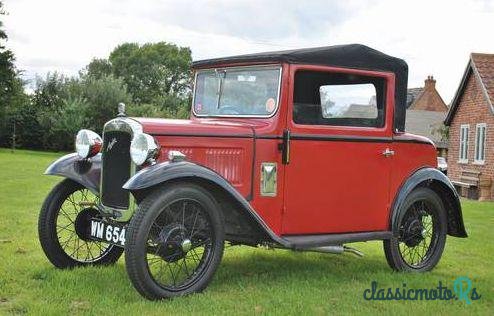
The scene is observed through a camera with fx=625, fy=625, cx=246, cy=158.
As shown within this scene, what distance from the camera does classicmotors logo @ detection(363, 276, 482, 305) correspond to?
5016mm

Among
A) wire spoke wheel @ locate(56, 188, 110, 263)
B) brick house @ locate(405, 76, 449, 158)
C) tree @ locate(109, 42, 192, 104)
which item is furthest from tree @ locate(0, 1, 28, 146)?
wire spoke wheel @ locate(56, 188, 110, 263)

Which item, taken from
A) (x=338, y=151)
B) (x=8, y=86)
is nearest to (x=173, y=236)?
(x=338, y=151)

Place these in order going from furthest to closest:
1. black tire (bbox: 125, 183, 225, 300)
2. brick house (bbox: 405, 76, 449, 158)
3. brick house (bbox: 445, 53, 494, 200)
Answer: brick house (bbox: 405, 76, 449, 158), brick house (bbox: 445, 53, 494, 200), black tire (bbox: 125, 183, 225, 300)

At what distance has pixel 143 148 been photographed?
462 cm

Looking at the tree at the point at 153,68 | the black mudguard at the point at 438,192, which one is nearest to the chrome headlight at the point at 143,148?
the black mudguard at the point at 438,192

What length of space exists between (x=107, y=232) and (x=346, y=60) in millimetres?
2547

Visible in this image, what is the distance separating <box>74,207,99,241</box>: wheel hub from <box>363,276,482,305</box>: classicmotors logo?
242 centimetres

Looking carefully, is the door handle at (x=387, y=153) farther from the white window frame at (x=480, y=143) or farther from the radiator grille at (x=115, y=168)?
the white window frame at (x=480, y=143)

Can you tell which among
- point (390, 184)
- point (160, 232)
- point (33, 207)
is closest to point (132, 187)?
point (160, 232)

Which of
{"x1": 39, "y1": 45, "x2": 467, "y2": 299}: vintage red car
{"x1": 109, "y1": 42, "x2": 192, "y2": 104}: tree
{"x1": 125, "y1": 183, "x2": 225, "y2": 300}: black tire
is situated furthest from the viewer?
{"x1": 109, "y1": 42, "x2": 192, "y2": 104}: tree

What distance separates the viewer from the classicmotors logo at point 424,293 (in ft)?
16.5

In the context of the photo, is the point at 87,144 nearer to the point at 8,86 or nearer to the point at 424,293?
the point at 424,293

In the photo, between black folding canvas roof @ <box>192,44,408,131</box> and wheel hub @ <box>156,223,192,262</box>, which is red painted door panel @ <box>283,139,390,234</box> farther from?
wheel hub @ <box>156,223,192,262</box>

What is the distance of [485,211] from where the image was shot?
43.8ft
